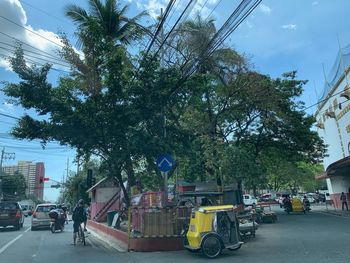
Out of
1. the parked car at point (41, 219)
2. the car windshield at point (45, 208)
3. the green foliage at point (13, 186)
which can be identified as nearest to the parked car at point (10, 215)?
the parked car at point (41, 219)

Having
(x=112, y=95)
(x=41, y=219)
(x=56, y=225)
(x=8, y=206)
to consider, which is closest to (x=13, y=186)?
(x=8, y=206)

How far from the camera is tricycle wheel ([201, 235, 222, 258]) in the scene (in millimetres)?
10977

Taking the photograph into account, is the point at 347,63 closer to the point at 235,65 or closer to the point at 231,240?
the point at 235,65

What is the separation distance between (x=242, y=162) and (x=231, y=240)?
10828 millimetres

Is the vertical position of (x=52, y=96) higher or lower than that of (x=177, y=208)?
higher

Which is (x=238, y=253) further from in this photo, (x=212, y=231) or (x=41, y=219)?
(x=41, y=219)

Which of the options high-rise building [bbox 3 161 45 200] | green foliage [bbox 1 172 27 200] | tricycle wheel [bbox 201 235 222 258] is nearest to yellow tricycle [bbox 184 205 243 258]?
tricycle wheel [bbox 201 235 222 258]

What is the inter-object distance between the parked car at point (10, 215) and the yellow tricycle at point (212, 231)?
56.1 ft

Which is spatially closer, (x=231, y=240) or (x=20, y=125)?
(x=231, y=240)

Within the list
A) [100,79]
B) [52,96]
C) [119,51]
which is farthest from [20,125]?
[119,51]

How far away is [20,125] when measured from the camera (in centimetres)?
1485

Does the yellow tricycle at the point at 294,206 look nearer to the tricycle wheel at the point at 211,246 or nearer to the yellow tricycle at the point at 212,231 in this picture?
the yellow tricycle at the point at 212,231

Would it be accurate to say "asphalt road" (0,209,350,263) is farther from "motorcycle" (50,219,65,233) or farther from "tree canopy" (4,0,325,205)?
"motorcycle" (50,219,65,233)

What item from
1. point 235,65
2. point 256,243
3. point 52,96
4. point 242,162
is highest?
point 235,65
